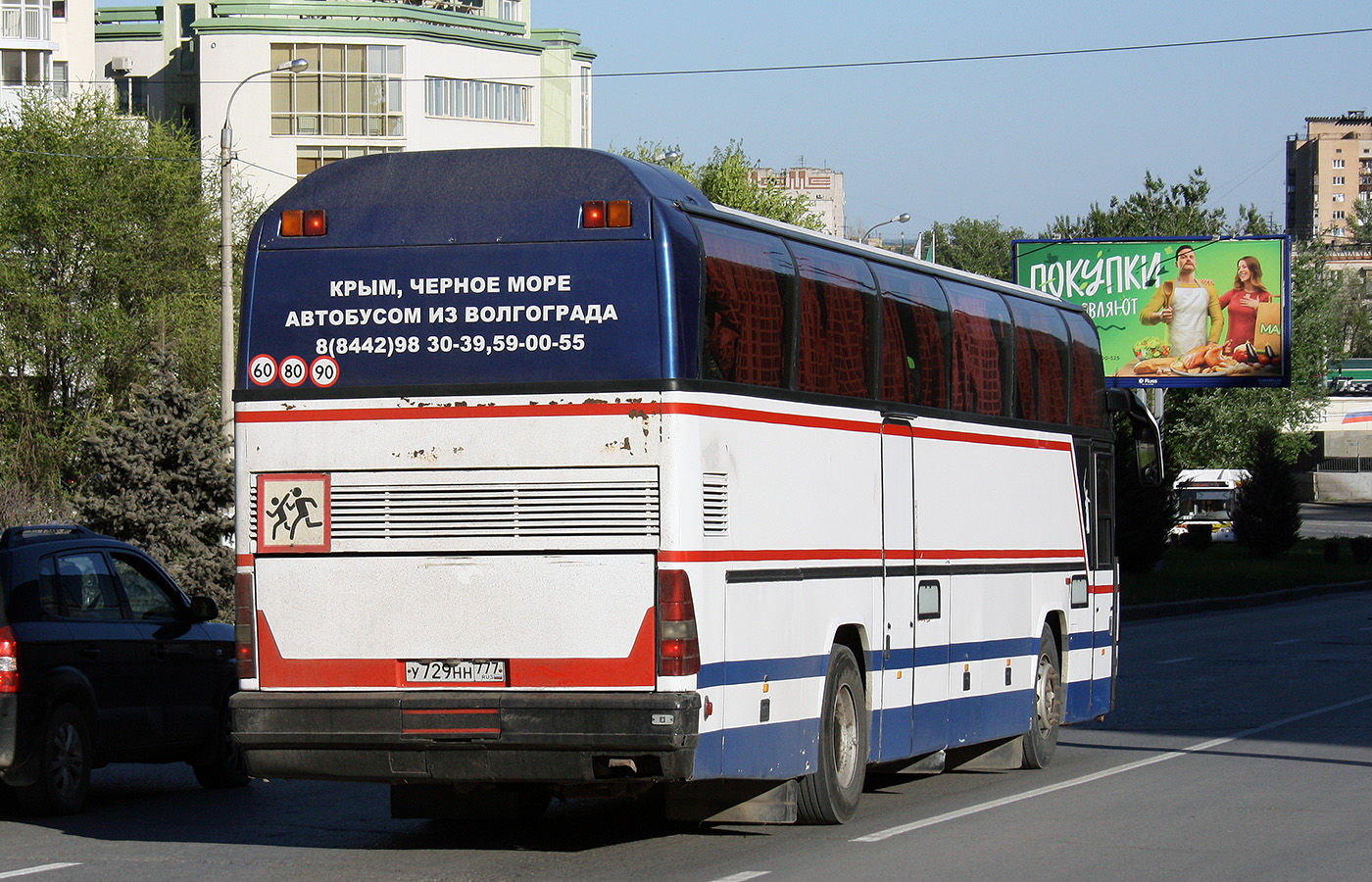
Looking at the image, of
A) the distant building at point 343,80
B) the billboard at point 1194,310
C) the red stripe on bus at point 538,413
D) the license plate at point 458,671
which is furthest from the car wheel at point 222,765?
the distant building at point 343,80

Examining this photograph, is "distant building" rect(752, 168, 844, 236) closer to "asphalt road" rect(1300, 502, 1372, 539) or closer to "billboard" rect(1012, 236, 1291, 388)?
"asphalt road" rect(1300, 502, 1372, 539)

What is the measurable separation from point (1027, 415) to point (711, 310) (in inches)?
188

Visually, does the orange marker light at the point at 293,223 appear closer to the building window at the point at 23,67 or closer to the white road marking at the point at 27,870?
the white road marking at the point at 27,870

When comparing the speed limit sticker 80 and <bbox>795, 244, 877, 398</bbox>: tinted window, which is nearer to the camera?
the speed limit sticker 80

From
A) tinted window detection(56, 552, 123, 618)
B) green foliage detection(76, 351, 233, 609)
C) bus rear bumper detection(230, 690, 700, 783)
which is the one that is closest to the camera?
bus rear bumper detection(230, 690, 700, 783)

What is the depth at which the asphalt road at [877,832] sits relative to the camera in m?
8.89

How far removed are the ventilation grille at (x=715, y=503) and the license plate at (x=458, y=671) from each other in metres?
1.15

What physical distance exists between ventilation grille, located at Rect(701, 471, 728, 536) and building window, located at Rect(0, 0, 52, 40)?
7018 centimetres

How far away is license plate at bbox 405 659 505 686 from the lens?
8.82m

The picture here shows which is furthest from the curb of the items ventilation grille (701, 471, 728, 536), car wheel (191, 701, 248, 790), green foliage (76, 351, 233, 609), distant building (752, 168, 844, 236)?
distant building (752, 168, 844, 236)

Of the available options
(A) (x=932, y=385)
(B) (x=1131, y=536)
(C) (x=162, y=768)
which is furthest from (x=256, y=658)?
(B) (x=1131, y=536)

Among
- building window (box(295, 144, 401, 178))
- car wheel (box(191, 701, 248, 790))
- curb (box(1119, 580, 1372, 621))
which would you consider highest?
building window (box(295, 144, 401, 178))

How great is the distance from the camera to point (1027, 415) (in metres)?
13.2

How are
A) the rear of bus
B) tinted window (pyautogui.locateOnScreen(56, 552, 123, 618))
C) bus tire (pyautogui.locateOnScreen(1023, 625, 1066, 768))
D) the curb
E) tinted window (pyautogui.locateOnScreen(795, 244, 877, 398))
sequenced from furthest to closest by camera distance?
1. the curb
2. bus tire (pyautogui.locateOnScreen(1023, 625, 1066, 768))
3. tinted window (pyautogui.locateOnScreen(56, 552, 123, 618))
4. tinted window (pyautogui.locateOnScreen(795, 244, 877, 398))
5. the rear of bus
